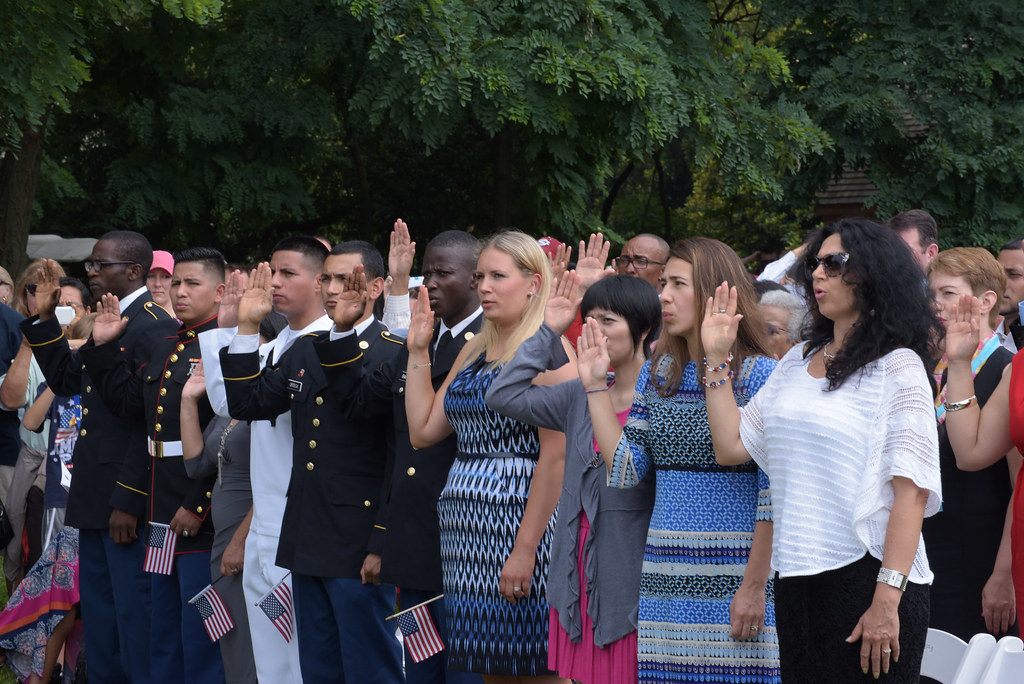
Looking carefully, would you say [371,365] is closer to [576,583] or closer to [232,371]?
[232,371]

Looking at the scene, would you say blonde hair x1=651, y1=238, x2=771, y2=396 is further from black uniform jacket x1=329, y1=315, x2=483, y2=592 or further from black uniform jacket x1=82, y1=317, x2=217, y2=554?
black uniform jacket x1=82, y1=317, x2=217, y2=554

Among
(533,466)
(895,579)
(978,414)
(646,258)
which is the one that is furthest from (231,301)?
(895,579)

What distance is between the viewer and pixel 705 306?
12.7ft

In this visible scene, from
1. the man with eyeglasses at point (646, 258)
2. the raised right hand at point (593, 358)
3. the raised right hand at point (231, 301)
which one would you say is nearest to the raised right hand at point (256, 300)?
the raised right hand at point (231, 301)

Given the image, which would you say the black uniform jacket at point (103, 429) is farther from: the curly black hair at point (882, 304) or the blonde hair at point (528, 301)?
the curly black hair at point (882, 304)

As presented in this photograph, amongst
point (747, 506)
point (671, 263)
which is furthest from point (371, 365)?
point (747, 506)

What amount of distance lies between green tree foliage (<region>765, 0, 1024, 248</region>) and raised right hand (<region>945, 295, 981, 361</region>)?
7933mm

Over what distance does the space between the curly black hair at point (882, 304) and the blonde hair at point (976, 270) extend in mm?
1500

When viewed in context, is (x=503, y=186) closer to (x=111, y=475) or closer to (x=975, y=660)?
(x=111, y=475)

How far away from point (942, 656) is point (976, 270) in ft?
6.26

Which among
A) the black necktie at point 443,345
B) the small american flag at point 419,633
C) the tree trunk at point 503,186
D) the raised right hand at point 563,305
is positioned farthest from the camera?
the tree trunk at point 503,186

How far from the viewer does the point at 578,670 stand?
4102 millimetres

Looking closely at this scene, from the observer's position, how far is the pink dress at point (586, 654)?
157 inches

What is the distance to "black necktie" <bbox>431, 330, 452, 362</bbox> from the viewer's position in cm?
500
